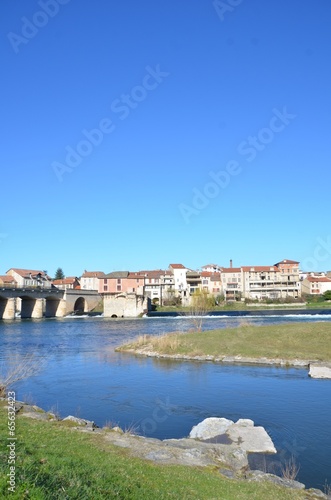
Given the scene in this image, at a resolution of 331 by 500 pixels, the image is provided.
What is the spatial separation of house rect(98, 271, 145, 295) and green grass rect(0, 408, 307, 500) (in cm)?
13651

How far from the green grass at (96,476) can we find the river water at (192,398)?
137 inches

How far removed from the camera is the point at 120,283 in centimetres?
15012

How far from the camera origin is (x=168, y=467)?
11438 mm

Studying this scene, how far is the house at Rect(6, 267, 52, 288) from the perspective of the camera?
136 meters

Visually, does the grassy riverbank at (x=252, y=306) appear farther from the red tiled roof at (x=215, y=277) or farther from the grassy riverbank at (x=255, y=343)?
the grassy riverbank at (x=255, y=343)

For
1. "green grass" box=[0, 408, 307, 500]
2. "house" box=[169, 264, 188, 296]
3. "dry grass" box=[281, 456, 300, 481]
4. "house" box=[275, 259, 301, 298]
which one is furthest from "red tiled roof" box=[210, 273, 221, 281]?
"green grass" box=[0, 408, 307, 500]

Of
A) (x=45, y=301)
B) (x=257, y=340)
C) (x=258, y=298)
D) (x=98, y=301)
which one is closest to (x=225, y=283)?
(x=258, y=298)

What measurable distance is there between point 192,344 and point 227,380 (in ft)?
35.7

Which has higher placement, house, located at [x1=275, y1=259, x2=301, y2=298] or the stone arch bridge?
house, located at [x1=275, y1=259, x2=301, y2=298]

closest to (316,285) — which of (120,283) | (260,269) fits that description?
(260,269)

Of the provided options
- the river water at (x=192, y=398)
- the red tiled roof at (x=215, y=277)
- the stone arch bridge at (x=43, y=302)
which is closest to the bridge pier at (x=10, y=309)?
the stone arch bridge at (x=43, y=302)

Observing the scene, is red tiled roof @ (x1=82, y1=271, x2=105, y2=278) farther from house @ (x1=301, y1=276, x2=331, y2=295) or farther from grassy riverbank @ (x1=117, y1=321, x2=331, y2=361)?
grassy riverbank @ (x1=117, y1=321, x2=331, y2=361)

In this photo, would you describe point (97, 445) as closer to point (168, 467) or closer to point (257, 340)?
point (168, 467)

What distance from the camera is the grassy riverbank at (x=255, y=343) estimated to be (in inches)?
1325
